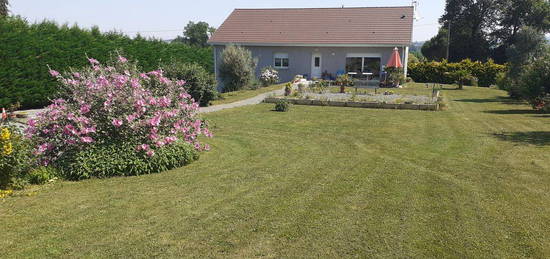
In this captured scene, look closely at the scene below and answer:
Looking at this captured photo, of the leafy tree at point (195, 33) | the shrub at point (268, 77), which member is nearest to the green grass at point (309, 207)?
the shrub at point (268, 77)

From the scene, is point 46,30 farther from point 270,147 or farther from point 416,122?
point 416,122

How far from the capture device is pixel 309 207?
5133mm

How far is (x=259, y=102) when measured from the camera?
18531 mm

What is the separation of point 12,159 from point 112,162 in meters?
1.38

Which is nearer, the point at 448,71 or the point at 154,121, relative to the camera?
the point at 154,121

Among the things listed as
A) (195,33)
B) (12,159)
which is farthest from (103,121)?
(195,33)

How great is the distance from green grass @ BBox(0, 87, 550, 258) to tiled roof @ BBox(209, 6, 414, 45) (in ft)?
69.2

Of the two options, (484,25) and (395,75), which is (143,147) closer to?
(395,75)

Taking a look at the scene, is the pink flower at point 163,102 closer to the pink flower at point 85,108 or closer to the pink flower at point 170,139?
the pink flower at point 170,139

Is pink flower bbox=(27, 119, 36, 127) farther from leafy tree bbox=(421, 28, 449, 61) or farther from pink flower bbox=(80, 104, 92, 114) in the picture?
leafy tree bbox=(421, 28, 449, 61)

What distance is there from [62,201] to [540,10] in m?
56.6

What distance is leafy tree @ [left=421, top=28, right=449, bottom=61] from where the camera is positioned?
2189 inches

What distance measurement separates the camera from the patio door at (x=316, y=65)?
1199 inches

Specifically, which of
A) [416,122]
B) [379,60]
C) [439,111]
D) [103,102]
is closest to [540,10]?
[379,60]
